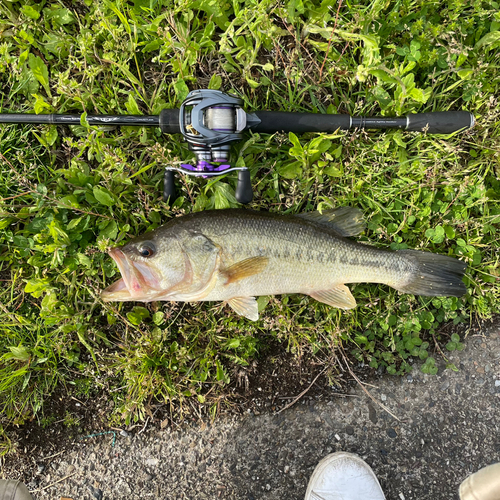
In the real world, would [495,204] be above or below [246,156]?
below

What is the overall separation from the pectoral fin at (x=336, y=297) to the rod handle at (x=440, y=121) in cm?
131

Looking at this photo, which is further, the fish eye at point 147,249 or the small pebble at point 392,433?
the small pebble at point 392,433

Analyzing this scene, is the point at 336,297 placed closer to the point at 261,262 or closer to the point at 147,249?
the point at 261,262

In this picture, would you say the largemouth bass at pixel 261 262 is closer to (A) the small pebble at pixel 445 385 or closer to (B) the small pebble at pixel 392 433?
(A) the small pebble at pixel 445 385

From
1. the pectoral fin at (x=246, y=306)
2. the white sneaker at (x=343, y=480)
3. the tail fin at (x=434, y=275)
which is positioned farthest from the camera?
the white sneaker at (x=343, y=480)

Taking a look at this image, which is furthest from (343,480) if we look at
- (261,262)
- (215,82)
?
(215,82)

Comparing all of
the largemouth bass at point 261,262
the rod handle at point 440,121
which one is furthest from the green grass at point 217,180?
the largemouth bass at point 261,262

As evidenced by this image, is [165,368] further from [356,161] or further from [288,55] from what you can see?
[288,55]

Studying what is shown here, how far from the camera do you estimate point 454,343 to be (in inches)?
111

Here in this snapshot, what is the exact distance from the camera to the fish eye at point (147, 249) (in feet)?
7.13

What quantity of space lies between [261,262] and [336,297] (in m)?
→ 0.67

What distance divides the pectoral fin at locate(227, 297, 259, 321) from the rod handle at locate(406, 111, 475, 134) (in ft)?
5.71

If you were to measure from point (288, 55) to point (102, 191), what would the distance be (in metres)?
1.76

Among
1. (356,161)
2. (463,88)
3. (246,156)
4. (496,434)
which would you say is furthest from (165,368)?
(463,88)
